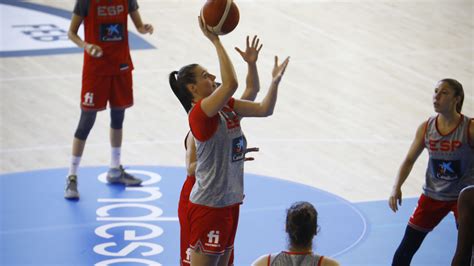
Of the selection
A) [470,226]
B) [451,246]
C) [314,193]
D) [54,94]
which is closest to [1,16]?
[54,94]

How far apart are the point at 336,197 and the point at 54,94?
490cm

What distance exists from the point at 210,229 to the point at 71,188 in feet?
12.0

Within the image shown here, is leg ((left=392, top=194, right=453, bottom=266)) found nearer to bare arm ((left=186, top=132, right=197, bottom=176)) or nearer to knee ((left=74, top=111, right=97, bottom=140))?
bare arm ((left=186, top=132, right=197, bottom=176))

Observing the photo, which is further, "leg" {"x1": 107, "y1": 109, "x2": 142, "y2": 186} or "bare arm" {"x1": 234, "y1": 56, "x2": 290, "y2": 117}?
"leg" {"x1": 107, "y1": 109, "x2": 142, "y2": 186}

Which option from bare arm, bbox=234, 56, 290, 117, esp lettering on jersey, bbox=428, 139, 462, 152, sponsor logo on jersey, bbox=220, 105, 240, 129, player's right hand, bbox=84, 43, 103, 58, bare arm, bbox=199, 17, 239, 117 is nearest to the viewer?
bare arm, bbox=199, 17, 239, 117

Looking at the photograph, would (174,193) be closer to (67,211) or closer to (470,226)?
(67,211)

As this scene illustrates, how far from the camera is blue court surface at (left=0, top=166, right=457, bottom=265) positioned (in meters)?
8.15

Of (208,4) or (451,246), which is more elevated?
(208,4)

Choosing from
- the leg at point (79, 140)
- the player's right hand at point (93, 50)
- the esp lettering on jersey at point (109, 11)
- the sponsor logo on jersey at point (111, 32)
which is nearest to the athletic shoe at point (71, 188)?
the leg at point (79, 140)

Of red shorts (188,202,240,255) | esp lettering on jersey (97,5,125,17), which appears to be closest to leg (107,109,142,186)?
esp lettering on jersey (97,5,125,17)

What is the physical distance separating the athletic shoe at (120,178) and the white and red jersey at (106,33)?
102 cm

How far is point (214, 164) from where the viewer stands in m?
5.96

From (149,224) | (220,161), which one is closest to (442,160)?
(220,161)

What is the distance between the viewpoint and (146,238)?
850 centimetres
